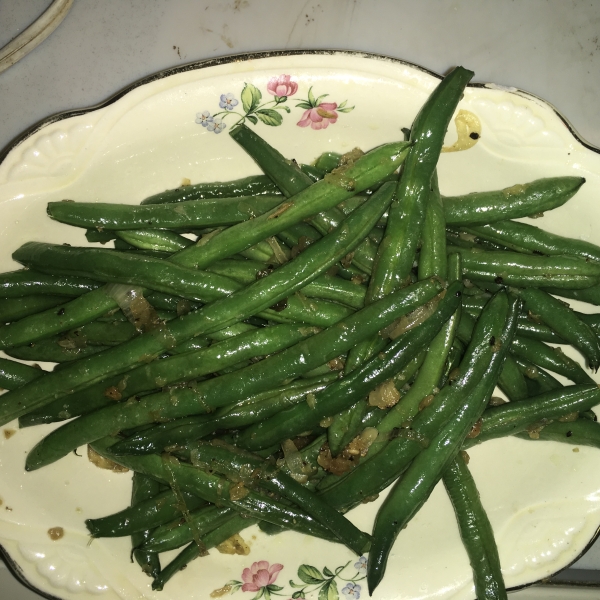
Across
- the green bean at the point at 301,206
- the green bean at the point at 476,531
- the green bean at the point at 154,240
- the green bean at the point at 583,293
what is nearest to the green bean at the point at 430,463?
the green bean at the point at 476,531

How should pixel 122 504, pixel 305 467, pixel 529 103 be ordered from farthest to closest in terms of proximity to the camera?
1. pixel 122 504
2. pixel 529 103
3. pixel 305 467

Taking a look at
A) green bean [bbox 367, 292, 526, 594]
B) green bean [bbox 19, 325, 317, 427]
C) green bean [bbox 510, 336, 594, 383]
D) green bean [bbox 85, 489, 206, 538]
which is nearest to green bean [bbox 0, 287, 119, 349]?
green bean [bbox 19, 325, 317, 427]

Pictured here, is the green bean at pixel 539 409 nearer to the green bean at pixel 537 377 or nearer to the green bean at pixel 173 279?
the green bean at pixel 537 377

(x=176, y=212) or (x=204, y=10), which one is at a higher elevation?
(x=204, y=10)

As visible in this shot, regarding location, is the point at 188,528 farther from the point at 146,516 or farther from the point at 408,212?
the point at 408,212

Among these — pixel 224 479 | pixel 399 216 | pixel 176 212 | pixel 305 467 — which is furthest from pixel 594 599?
pixel 176 212

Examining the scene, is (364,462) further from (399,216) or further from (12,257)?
(12,257)
